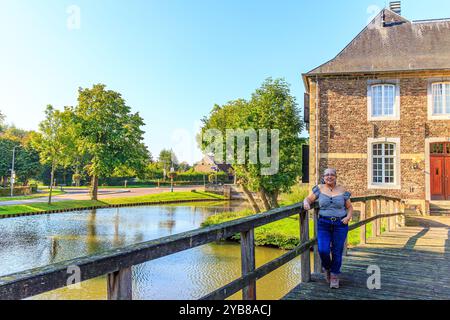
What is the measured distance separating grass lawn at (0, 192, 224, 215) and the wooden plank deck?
2231 centimetres

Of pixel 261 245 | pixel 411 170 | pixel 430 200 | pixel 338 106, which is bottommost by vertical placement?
pixel 261 245

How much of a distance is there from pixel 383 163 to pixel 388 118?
2063mm

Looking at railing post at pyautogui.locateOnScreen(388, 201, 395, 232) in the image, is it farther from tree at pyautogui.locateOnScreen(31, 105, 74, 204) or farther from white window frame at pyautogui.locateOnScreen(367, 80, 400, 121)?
tree at pyautogui.locateOnScreen(31, 105, 74, 204)

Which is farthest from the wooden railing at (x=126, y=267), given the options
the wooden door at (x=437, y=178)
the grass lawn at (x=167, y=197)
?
the grass lawn at (x=167, y=197)

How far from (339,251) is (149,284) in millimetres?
7312

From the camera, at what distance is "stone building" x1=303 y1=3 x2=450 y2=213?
636 inches

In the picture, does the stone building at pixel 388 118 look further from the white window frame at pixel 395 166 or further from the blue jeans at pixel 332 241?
the blue jeans at pixel 332 241

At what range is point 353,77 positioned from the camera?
17000 millimetres

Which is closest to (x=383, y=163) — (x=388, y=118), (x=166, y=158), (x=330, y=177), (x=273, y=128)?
(x=388, y=118)

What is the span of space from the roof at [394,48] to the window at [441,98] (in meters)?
0.83

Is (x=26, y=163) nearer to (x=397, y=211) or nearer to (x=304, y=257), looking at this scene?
(x=397, y=211)

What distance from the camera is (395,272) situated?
209 inches
